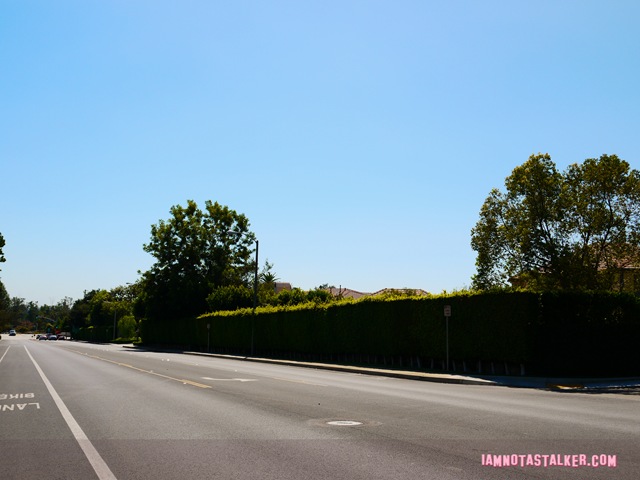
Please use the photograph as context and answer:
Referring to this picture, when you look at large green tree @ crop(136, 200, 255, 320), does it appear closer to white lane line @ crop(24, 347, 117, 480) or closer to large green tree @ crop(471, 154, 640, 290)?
large green tree @ crop(471, 154, 640, 290)

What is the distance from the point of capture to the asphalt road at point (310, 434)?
711 centimetres

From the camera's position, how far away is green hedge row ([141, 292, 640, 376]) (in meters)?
23.4

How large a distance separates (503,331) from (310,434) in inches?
645

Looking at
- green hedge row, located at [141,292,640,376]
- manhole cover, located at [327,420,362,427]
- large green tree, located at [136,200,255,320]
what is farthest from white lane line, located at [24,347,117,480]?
large green tree, located at [136,200,255,320]

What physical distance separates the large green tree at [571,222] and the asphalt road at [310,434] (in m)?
25.4

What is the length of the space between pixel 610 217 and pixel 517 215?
5834mm

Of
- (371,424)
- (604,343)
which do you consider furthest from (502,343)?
(371,424)

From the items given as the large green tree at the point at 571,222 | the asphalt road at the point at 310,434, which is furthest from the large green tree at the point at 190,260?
the asphalt road at the point at 310,434

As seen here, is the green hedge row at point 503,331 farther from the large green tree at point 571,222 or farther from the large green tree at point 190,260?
the large green tree at point 190,260

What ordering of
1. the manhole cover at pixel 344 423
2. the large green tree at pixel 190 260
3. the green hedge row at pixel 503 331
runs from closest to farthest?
1. the manhole cover at pixel 344 423
2. the green hedge row at pixel 503 331
3. the large green tree at pixel 190 260

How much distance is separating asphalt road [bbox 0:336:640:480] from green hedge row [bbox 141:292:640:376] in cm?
650

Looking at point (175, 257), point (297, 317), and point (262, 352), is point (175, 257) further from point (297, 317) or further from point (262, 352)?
point (297, 317)

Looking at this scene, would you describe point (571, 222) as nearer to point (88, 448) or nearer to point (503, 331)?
point (503, 331)

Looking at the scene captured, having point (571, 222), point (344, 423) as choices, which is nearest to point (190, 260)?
point (571, 222)
